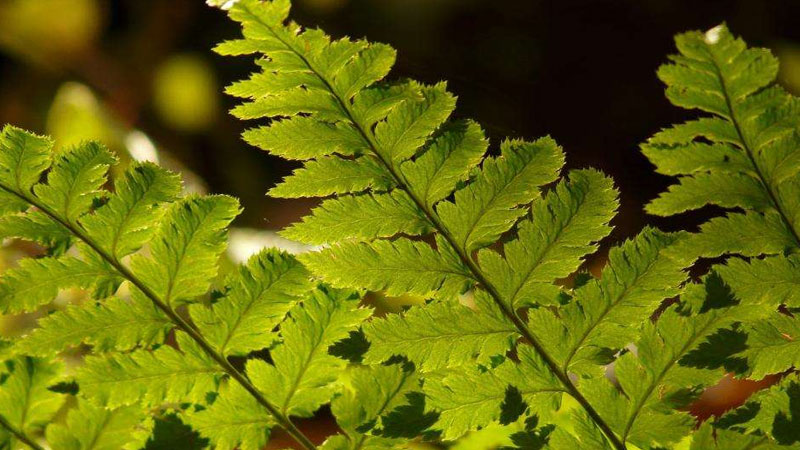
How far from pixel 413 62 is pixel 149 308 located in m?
1.45

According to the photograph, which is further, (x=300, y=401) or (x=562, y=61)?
(x=562, y=61)

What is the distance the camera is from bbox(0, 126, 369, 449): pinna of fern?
0.67 meters

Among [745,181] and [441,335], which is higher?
[745,181]

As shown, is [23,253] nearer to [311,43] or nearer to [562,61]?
[311,43]

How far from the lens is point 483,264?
0.71 m

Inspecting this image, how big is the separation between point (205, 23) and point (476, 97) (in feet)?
3.62

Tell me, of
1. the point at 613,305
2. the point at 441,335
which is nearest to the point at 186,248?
the point at 441,335

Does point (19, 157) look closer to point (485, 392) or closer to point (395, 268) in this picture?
point (395, 268)

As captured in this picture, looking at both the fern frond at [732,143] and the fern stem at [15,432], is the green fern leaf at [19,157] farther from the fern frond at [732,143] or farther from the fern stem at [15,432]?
the fern frond at [732,143]

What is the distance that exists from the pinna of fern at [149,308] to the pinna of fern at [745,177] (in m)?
0.35

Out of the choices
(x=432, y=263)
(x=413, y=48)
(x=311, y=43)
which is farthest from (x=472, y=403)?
(x=413, y=48)

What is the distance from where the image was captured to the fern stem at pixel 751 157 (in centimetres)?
62

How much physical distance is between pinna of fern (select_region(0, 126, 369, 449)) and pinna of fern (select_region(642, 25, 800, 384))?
0.35 metres

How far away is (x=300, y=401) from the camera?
2.38 feet
